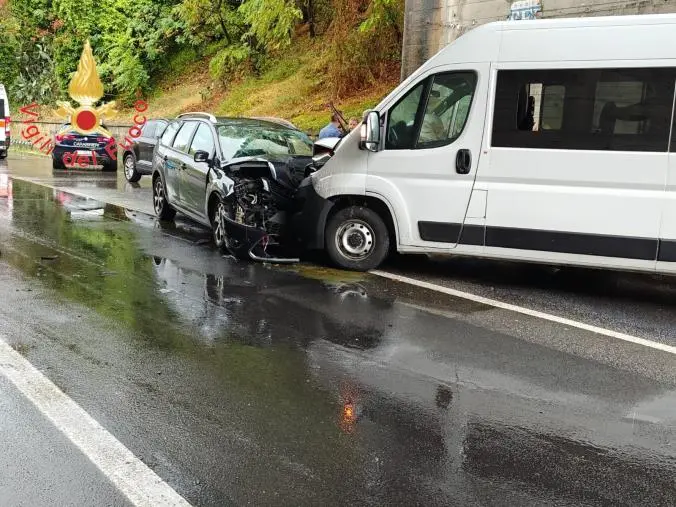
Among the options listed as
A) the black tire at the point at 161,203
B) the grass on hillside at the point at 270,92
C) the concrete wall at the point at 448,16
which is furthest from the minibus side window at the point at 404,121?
the grass on hillside at the point at 270,92

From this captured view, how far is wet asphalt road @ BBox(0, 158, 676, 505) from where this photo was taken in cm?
343

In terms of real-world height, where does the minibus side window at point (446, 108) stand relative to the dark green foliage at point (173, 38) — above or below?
below

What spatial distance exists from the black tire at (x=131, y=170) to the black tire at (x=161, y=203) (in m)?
7.34

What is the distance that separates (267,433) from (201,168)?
6.40 metres

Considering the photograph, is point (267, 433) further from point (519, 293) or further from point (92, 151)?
point (92, 151)

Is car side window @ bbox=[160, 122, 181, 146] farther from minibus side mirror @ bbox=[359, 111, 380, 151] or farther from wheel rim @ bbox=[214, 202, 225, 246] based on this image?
minibus side mirror @ bbox=[359, 111, 380, 151]

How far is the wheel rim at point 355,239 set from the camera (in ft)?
26.2

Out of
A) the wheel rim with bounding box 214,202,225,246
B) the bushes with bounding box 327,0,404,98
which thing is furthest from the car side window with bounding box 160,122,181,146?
the bushes with bounding box 327,0,404,98

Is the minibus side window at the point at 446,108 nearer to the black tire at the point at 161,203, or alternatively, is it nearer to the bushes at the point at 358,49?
the black tire at the point at 161,203

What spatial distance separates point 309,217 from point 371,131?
1264mm

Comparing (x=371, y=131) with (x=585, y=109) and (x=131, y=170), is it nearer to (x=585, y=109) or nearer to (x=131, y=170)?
(x=585, y=109)

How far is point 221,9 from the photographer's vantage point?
29359mm

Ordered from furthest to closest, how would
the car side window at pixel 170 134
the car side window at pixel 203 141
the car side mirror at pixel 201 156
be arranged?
the car side window at pixel 170 134
the car side window at pixel 203 141
the car side mirror at pixel 201 156

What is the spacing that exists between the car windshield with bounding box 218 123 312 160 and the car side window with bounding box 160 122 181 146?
1.58 meters
